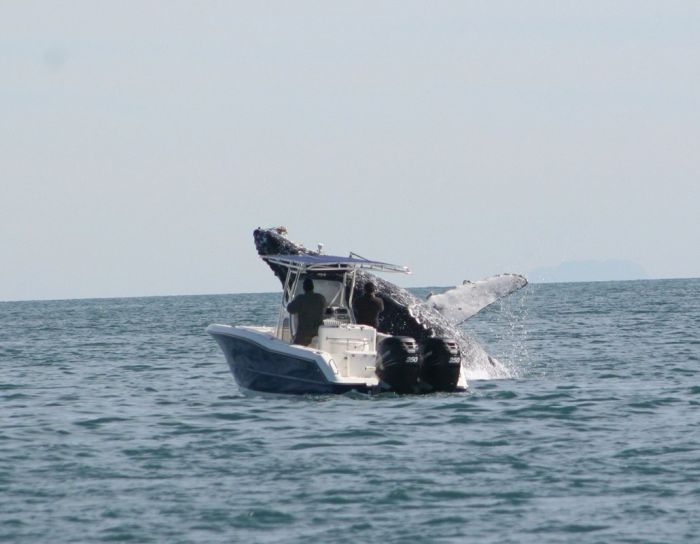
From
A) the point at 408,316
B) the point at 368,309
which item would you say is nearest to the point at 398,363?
the point at 368,309

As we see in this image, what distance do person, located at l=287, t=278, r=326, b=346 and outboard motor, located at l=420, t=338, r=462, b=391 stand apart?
1.83 metres

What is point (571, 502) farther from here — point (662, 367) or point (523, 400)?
point (662, 367)

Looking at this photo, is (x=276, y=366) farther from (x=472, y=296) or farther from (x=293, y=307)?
(x=472, y=296)

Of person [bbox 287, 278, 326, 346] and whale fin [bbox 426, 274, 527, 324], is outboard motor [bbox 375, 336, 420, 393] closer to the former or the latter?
person [bbox 287, 278, 326, 346]

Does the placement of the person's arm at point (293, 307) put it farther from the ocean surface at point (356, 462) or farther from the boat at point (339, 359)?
the ocean surface at point (356, 462)

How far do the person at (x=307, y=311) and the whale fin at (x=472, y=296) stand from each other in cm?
826

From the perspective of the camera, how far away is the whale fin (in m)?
29.9

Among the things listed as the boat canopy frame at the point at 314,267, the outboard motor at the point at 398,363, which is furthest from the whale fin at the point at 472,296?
the outboard motor at the point at 398,363

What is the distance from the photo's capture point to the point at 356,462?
50.5ft

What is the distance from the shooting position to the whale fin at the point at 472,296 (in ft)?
98.0

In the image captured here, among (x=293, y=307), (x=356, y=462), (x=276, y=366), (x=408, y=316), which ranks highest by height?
(x=293, y=307)

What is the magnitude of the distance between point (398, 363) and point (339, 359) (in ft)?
3.65

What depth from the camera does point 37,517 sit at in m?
12.8

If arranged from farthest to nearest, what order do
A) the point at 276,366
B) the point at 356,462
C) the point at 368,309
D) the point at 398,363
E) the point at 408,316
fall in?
the point at 408,316 < the point at 368,309 < the point at 276,366 < the point at 398,363 < the point at 356,462
